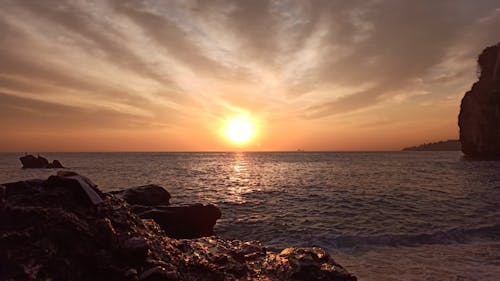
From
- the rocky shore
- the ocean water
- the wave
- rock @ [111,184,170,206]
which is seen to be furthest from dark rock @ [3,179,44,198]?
the wave

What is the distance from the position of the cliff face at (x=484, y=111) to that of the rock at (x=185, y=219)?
97100 millimetres

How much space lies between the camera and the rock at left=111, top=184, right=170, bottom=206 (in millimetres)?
18406

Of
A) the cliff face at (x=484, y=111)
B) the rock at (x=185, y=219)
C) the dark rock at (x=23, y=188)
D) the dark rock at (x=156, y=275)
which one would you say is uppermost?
the cliff face at (x=484, y=111)

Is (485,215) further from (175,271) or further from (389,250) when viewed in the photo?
(175,271)

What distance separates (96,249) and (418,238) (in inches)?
616

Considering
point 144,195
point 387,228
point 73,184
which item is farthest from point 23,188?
point 387,228

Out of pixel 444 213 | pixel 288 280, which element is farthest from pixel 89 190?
pixel 444 213

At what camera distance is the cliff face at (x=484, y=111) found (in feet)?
279

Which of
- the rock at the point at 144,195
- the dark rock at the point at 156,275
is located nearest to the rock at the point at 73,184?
the dark rock at the point at 156,275

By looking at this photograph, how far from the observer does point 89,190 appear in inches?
304

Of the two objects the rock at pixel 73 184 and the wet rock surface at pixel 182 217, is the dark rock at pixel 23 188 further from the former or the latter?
the wet rock surface at pixel 182 217

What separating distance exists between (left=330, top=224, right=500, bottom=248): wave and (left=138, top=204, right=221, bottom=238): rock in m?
6.58

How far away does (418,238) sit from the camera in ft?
53.0

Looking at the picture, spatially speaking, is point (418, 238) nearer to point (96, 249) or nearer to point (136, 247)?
point (136, 247)
